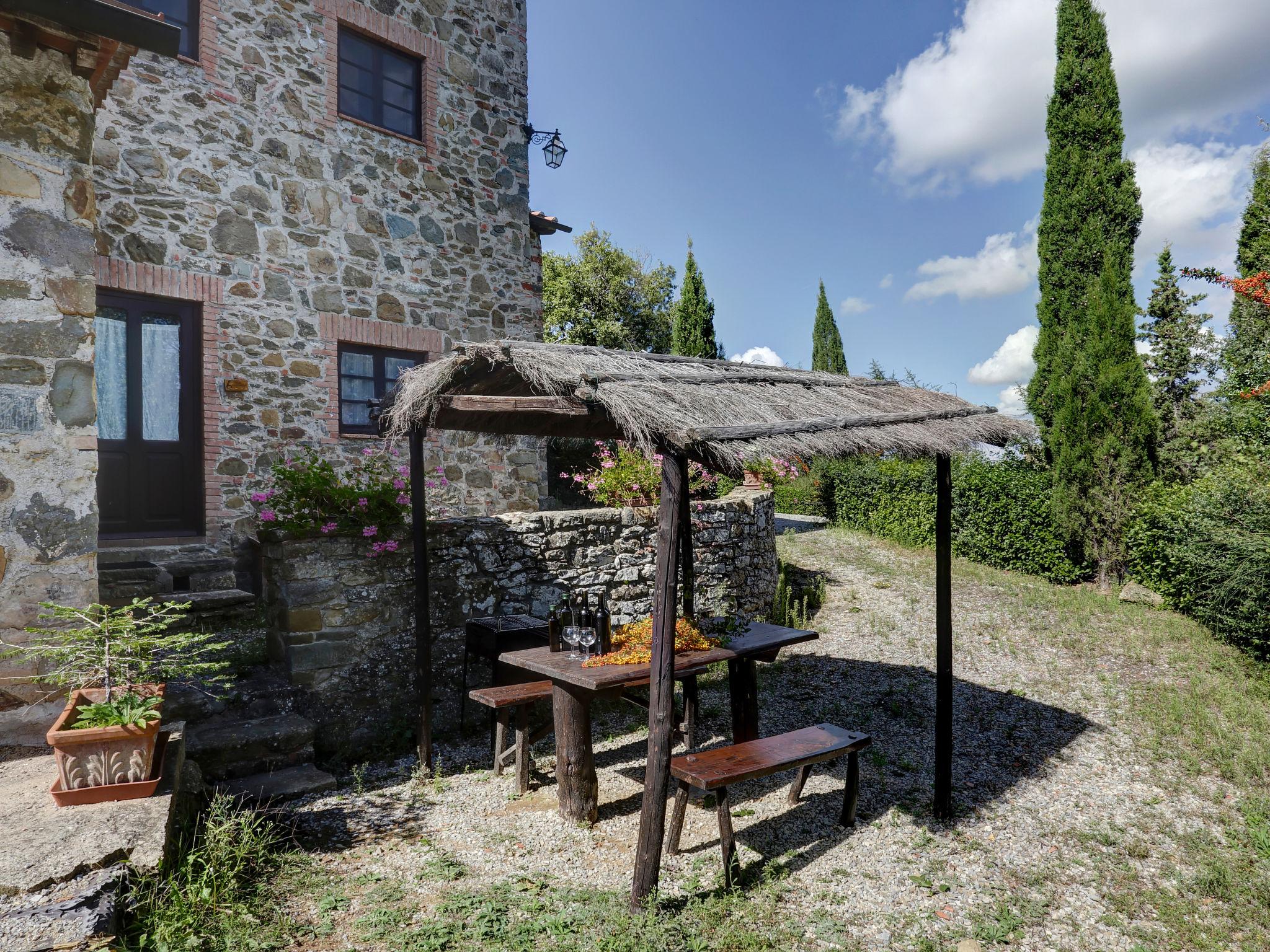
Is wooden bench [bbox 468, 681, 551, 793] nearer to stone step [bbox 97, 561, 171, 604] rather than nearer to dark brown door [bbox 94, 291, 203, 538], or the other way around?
stone step [bbox 97, 561, 171, 604]

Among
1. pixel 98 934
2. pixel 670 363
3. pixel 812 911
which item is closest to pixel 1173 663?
pixel 812 911

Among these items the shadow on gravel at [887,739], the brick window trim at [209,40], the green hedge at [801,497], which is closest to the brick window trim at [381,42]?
the brick window trim at [209,40]

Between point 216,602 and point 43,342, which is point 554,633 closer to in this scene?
point 216,602

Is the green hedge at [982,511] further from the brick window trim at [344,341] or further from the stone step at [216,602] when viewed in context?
the stone step at [216,602]

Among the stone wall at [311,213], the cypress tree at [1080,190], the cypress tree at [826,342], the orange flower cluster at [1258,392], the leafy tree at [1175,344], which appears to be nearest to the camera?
the stone wall at [311,213]

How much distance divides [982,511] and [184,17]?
11.7m

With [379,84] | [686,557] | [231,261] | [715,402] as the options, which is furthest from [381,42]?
[715,402]

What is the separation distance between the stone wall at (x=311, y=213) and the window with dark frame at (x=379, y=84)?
0.16 m

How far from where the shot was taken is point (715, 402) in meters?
3.61

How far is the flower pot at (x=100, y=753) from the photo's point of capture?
293 centimetres

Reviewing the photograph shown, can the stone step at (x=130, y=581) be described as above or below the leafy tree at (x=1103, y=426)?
below

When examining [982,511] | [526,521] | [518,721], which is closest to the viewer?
[518,721]

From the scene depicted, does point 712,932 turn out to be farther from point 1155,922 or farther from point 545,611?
point 545,611

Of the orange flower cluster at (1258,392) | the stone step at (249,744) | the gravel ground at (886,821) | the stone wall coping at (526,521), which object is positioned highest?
the orange flower cluster at (1258,392)
